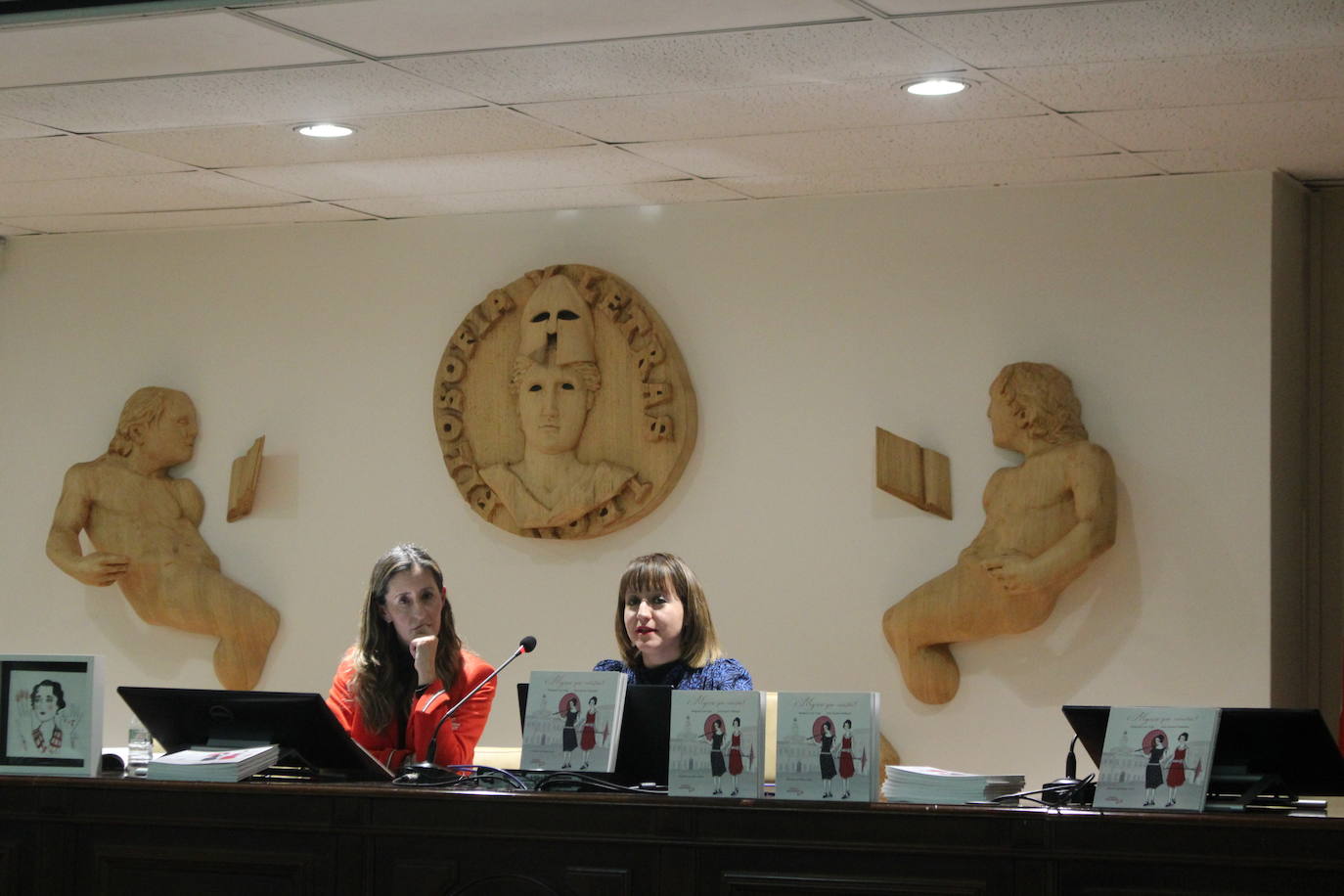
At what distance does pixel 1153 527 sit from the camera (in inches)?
203

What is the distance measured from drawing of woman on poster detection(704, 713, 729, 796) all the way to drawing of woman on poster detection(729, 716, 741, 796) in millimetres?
16

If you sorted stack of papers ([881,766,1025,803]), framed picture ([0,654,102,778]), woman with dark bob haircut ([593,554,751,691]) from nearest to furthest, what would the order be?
stack of papers ([881,766,1025,803]) < framed picture ([0,654,102,778]) < woman with dark bob haircut ([593,554,751,691])

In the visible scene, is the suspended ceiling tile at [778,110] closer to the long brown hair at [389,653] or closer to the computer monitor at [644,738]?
the long brown hair at [389,653]

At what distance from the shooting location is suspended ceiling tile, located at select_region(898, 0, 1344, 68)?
3.76 m

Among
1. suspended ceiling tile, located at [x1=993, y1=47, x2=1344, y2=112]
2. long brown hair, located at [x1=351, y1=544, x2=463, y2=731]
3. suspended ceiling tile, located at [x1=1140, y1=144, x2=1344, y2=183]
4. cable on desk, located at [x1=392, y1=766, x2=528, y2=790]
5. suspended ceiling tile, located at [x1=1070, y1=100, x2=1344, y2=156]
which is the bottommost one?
cable on desk, located at [x1=392, y1=766, x2=528, y2=790]

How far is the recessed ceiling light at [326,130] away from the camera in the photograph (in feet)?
16.0

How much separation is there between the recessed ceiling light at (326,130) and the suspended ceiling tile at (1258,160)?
2.19 m

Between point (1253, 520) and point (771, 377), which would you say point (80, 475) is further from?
point (1253, 520)

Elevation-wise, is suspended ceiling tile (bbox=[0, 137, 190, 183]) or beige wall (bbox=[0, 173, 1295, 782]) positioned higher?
suspended ceiling tile (bbox=[0, 137, 190, 183])

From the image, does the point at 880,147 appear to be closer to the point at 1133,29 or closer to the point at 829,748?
the point at 1133,29

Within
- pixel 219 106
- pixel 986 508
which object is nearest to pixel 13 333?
pixel 219 106

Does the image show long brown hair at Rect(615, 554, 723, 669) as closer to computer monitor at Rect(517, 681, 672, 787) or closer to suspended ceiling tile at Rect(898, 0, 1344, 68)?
computer monitor at Rect(517, 681, 672, 787)

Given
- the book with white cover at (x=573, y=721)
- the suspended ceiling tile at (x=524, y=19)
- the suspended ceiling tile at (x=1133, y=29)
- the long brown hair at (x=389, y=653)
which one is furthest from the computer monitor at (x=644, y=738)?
the suspended ceiling tile at (x=1133, y=29)

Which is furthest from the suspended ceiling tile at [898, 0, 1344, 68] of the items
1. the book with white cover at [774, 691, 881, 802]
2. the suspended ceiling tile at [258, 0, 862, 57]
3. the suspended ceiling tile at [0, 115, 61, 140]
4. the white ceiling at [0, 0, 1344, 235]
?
the suspended ceiling tile at [0, 115, 61, 140]
